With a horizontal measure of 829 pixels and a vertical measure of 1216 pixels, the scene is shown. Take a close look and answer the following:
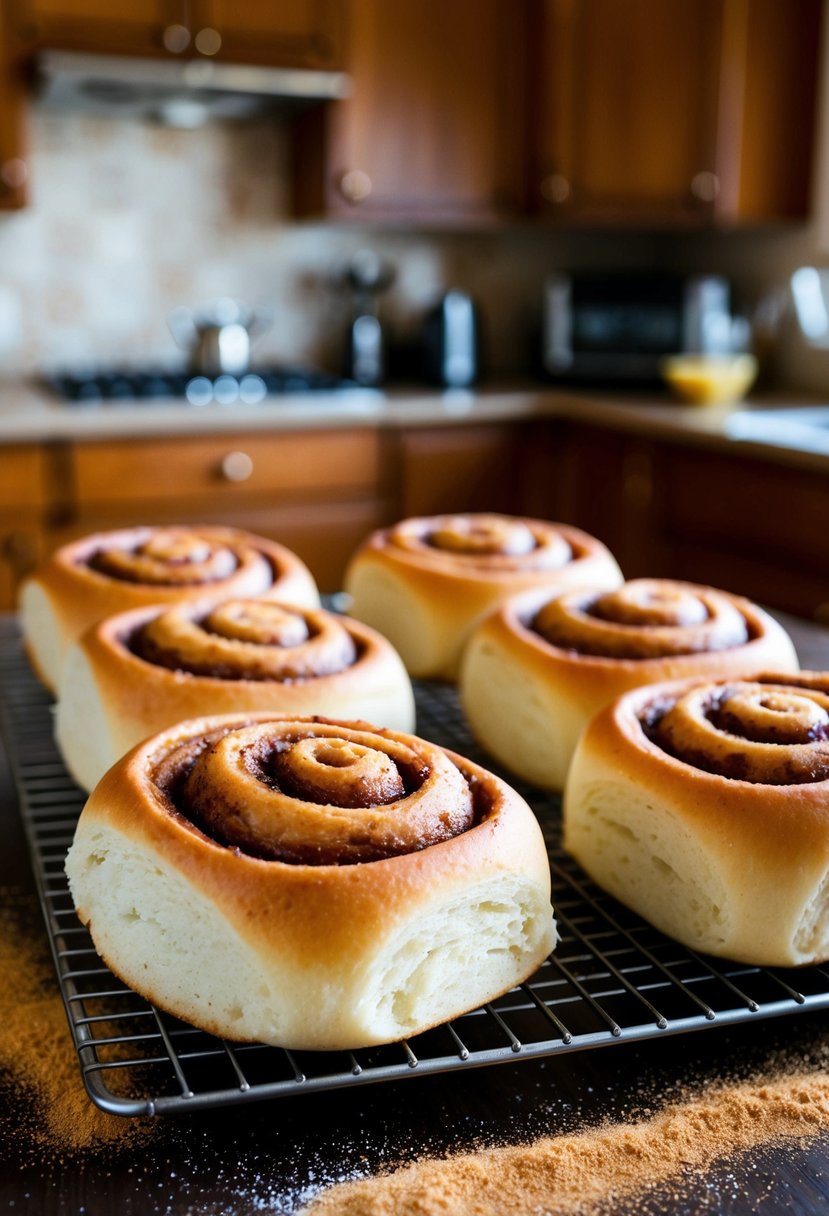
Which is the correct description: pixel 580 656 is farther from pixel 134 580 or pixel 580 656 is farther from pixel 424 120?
pixel 424 120

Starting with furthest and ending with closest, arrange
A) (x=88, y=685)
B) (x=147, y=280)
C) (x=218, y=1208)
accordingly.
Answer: (x=147, y=280) < (x=88, y=685) < (x=218, y=1208)

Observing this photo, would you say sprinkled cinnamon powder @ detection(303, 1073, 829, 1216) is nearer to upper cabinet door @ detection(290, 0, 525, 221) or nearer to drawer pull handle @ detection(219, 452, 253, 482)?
drawer pull handle @ detection(219, 452, 253, 482)

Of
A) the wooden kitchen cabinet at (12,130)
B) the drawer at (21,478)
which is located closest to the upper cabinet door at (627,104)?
the wooden kitchen cabinet at (12,130)

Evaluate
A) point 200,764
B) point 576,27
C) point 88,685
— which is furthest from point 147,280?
point 200,764

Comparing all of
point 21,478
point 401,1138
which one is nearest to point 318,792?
point 401,1138

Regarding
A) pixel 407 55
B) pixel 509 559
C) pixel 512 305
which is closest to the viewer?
pixel 509 559

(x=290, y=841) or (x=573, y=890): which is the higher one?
(x=290, y=841)

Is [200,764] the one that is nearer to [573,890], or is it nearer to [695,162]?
[573,890]

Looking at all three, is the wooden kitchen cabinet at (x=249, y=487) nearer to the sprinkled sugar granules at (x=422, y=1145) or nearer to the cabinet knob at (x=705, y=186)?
the cabinet knob at (x=705, y=186)
